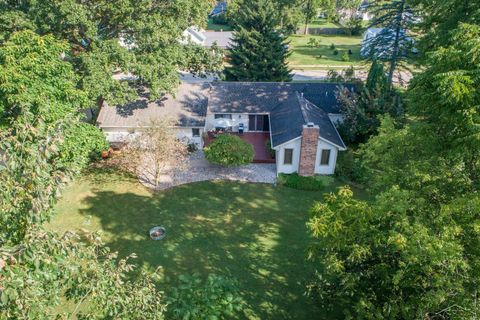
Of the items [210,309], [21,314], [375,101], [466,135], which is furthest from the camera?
[375,101]

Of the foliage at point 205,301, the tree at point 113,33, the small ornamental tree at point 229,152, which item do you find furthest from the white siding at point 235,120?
the foliage at point 205,301

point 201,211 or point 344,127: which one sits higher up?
point 344,127

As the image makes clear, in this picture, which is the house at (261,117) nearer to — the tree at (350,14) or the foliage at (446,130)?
the foliage at (446,130)

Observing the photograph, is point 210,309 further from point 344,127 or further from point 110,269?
point 344,127

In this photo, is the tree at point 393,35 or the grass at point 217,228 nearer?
the grass at point 217,228

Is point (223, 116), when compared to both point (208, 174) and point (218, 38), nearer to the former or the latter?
point (208, 174)

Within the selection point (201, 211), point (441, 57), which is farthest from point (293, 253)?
point (441, 57)

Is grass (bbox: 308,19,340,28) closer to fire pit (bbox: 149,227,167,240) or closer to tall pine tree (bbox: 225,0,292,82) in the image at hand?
tall pine tree (bbox: 225,0,292,82)
